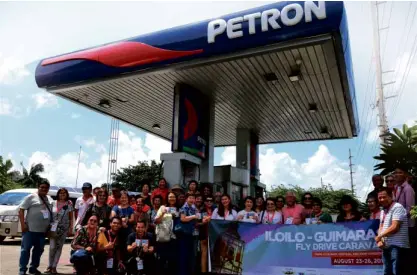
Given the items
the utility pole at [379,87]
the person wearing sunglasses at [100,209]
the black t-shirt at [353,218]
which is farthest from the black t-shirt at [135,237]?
the utility pole at [379,87]

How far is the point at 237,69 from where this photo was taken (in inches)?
380

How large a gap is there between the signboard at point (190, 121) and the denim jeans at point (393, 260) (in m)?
6.85

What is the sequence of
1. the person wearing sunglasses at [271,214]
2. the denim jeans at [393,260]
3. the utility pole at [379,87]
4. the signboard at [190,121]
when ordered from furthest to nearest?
the utility pole at [379,87], the signboard at [190,121], the person wearing sunglasses at [271,214], the denim jeans at [393,260]

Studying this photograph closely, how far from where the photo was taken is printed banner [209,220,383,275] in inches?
241

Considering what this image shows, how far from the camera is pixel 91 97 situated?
11938 millimetres

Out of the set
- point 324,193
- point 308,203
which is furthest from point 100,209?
point 324,193

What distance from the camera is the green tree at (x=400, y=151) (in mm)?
7316

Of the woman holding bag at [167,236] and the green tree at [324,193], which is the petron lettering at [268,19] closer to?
the woman holding bag at [167,236]

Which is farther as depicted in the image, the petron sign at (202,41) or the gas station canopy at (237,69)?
the gas station canopy at (237,69)

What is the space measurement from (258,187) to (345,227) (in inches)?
449

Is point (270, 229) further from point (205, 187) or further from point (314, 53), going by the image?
point (314, 53)

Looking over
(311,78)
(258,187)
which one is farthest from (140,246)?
(258,187)

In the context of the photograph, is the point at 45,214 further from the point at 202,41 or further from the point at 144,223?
the point at 202,41

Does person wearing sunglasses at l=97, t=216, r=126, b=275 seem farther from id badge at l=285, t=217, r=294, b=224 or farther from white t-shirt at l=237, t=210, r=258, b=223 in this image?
id badge at l=285, t=217, r=294, b=224
